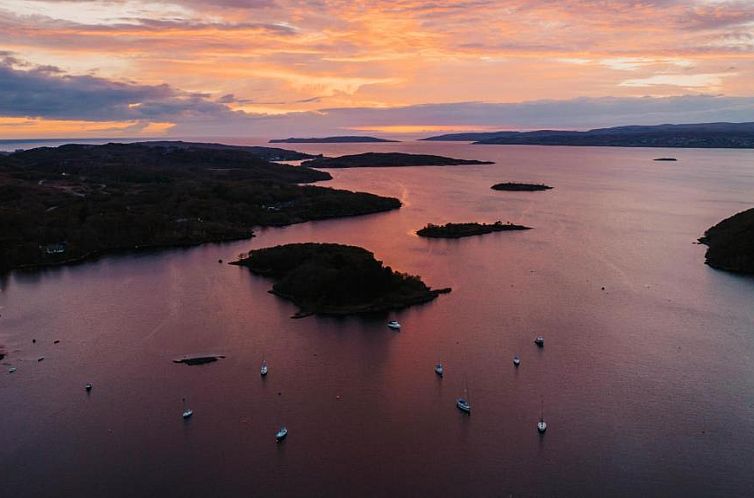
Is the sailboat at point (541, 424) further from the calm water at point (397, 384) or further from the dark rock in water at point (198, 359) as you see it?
the dark rock in water at point (198, 359)

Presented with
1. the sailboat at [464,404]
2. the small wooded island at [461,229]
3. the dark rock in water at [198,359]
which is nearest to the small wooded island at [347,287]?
the dark rock in water at [198,359]

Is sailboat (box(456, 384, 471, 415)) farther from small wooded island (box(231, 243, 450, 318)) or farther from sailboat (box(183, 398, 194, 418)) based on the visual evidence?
small wooded island (box(231, 243, 450, 318))

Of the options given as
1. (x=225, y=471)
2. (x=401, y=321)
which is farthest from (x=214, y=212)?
(x=225, y=471)

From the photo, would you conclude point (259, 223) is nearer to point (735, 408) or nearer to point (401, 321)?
point (401, 321)

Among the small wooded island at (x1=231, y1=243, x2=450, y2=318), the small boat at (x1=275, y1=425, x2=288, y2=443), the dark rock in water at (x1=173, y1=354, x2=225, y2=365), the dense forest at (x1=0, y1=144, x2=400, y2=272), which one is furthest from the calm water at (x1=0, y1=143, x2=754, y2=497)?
the dense forest at (x1=0, y1=144, x2=400, y2=272)

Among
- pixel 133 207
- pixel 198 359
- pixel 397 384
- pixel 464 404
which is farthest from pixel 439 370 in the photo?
pixel 133 207

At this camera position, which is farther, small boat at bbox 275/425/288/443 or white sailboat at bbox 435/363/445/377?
white sailboat at bbox 435/363/445/377

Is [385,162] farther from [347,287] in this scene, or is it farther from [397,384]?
[397,384]
